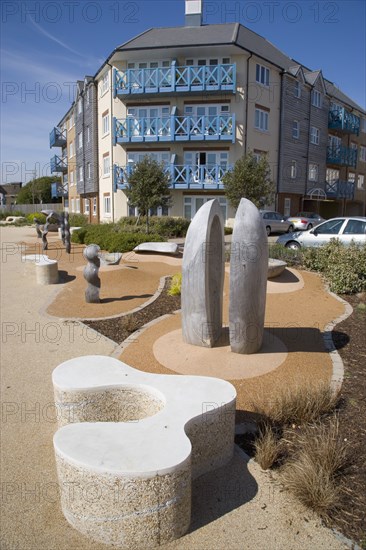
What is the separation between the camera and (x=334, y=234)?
13.8m

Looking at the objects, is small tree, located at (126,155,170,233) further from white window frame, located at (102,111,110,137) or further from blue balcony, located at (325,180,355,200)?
blue balcony, located at (325,180,355,200)

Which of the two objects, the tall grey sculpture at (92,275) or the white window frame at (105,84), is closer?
the tall grey sculpture at (92,275)

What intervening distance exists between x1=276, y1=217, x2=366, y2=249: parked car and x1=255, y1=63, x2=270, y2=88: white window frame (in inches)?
770

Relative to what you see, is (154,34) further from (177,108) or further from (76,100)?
(76,100)

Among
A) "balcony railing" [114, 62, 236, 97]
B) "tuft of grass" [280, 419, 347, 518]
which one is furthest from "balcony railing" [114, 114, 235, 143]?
"tuft of grass" [280, 419, 347, 518]

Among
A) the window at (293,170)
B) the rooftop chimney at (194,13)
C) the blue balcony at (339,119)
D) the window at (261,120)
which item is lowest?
the window at (293,170)

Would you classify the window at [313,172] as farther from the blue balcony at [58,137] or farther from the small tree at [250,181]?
the blue balcony at [58,137]

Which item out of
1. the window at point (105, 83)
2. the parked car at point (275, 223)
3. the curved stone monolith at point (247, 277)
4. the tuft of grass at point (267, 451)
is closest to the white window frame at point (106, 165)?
the window at point (105, 83)

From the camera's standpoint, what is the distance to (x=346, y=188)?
40.3 m

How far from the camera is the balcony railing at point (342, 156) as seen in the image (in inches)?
1523

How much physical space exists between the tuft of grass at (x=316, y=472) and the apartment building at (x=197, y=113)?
2199 centimetres

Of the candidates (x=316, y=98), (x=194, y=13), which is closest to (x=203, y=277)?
(x=194, y=13)

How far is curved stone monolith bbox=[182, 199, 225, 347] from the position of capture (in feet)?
20.7

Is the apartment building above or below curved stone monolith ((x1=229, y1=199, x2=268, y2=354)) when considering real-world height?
above
